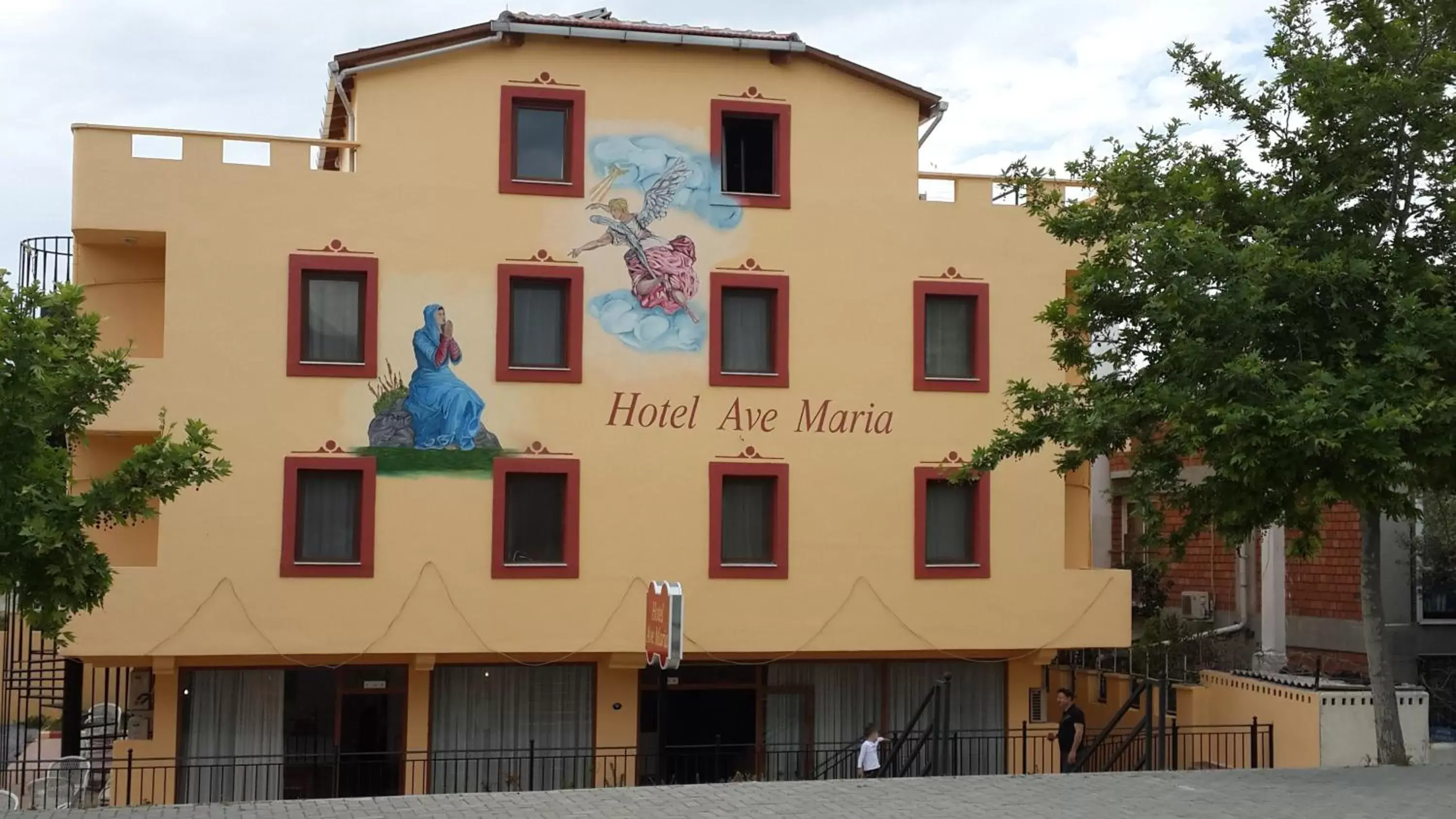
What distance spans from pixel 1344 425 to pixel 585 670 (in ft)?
42.6

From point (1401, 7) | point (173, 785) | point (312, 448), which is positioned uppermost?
point (1401, 7)

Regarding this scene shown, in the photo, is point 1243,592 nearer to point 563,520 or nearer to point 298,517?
point 563,520

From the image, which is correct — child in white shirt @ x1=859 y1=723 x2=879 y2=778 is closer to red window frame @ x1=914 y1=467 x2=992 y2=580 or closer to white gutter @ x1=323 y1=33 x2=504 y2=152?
red window frame @ x1=914 y1=467 x2=992 y2=580

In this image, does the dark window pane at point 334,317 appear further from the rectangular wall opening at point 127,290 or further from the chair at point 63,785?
the chair at point 63,785

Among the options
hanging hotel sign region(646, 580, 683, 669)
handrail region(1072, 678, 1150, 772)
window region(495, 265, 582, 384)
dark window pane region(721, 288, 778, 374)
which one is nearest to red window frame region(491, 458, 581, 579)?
window region(495, 265, 582, 384)

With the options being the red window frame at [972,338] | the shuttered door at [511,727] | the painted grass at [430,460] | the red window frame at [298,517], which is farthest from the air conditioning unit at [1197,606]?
the red window frame at [298,517]

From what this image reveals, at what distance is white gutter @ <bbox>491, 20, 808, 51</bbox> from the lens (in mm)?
23906

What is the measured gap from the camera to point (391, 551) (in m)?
23.5

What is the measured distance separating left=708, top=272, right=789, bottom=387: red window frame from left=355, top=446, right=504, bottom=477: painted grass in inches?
138

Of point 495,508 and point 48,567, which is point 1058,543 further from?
point 48,567

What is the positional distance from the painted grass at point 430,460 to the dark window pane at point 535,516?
1.47 feet

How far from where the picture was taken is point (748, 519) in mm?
24875

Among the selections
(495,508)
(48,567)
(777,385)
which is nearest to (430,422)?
(495,508)

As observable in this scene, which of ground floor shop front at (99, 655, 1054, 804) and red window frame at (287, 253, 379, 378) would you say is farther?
ground floor shop front at (99, 655, 1054, 804)
